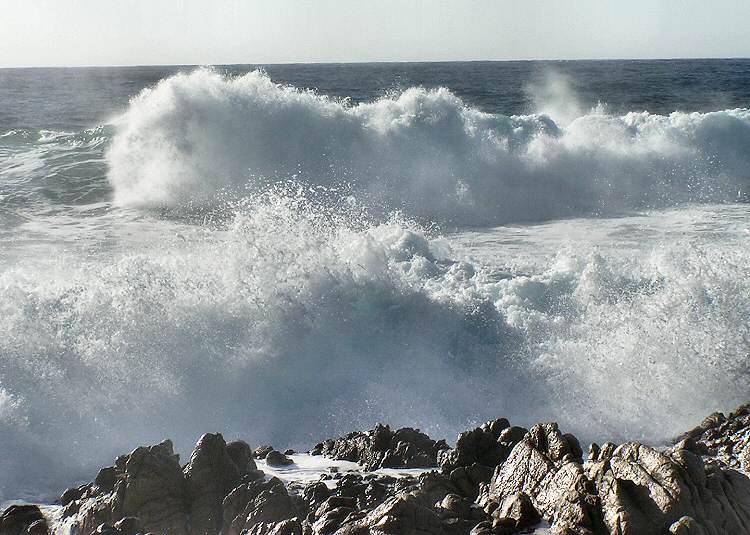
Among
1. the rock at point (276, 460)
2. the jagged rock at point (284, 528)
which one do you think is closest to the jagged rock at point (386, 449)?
the rock at point (276, 460)

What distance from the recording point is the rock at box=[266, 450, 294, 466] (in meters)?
8.10

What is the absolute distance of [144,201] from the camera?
71.5ft

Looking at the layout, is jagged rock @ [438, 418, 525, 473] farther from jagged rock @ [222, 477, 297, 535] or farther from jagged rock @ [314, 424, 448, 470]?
jagged rock @ [222, 477, 297, 535]

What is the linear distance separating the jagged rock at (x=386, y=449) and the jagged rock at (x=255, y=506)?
134 centimetres

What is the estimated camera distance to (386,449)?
797 centimetres

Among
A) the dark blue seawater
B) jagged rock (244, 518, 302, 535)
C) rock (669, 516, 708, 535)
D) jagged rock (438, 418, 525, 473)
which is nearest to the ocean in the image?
jagged rock (438, 418, 525, 473)

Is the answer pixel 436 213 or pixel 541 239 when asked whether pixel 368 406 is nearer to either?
pixel 541 239

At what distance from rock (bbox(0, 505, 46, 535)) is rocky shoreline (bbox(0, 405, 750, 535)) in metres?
0.01

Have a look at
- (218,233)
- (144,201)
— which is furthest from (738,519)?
(144,201)

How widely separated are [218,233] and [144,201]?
13.6 feet

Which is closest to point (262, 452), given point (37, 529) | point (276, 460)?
point (276, 460)

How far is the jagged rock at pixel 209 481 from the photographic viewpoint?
261 inches

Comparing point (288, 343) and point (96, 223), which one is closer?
point (288, 343)

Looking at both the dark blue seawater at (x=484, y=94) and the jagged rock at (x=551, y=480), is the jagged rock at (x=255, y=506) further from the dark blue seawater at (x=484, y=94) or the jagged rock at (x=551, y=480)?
the dark blue seawater at (x=484, y=94)
